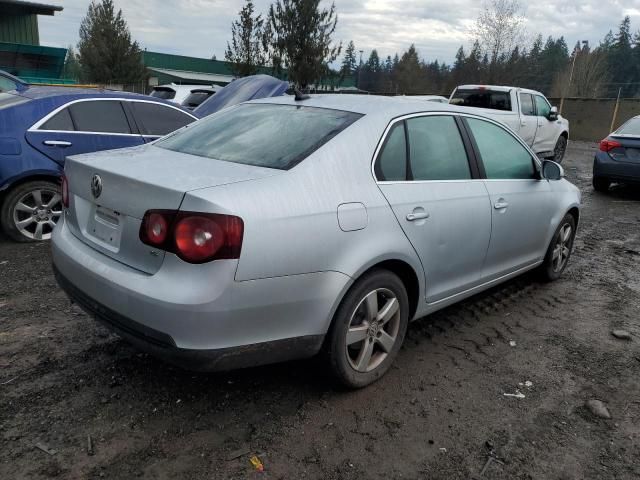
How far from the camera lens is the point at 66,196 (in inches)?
124

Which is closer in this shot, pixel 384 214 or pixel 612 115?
pixel 384 214

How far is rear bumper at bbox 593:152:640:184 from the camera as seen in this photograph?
9.44 meters

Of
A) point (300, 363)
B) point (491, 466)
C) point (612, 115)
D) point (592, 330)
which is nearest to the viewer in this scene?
point (491, 466)

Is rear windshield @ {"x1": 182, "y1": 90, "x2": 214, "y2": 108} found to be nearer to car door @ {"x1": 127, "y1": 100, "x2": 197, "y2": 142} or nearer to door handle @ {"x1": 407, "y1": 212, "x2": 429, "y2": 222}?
car door @ {"x1": 127, "y1": 100, "x2": 197, "y2": 142}

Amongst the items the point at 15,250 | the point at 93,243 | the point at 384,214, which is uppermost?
the point at 384,214

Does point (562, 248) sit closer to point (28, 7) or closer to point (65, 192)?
point (65, 192)

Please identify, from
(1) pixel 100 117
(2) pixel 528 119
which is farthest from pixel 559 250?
(2) pixel 528 119

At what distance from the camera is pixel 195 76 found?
45281 mm

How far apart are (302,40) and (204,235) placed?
65.6ft

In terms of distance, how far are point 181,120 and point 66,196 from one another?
3.72 metres

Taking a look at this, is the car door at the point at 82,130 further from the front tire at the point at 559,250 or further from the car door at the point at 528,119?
the car door at the point at 528,119

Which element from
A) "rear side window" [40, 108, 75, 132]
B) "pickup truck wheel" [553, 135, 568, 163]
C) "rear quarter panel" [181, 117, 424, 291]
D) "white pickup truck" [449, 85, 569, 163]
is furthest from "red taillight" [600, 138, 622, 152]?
"rear side window" [40, 108, 75, 132]

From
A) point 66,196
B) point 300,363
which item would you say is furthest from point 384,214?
point 66,196

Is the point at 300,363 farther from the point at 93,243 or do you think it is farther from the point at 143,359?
the point at 93,243
